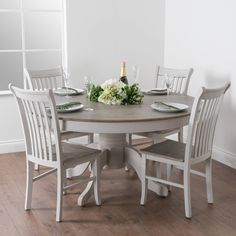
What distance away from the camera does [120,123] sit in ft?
10.5

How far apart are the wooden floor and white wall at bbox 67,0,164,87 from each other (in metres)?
1.42

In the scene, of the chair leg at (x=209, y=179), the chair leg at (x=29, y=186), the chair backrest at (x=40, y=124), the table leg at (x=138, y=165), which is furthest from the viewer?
the table leg at (x=138, y=165)

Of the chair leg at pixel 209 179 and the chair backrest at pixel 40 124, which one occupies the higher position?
the chair backrest at pixel 40 124

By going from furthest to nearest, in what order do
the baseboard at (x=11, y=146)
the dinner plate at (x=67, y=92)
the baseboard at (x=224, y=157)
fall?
the baseboard at (x=11, y=146) → the baseboard at (x=224, y=157) → the dinner plate at (x=67, y=92)

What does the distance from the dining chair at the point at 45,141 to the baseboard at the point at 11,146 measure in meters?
1.53

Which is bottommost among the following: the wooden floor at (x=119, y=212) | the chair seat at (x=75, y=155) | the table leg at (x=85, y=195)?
the wooden floor at (x=119, y=212)

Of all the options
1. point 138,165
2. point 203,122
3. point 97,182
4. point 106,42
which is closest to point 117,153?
point 138,165

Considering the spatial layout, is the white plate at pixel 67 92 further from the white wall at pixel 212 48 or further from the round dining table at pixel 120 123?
the white wall at pixel 212 48

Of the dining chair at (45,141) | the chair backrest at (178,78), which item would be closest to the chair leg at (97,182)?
the dining chair at (45,141)

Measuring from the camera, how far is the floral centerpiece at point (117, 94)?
3623 millimetres

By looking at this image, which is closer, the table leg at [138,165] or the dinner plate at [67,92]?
the table leg at [138,165]

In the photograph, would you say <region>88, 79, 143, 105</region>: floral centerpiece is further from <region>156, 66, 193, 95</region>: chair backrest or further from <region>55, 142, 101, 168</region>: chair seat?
<region>156, 66, 193, 95</region>: chair backrest

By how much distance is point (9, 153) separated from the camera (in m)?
4.97

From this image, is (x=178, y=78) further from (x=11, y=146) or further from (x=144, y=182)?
(x=11, y=146)
